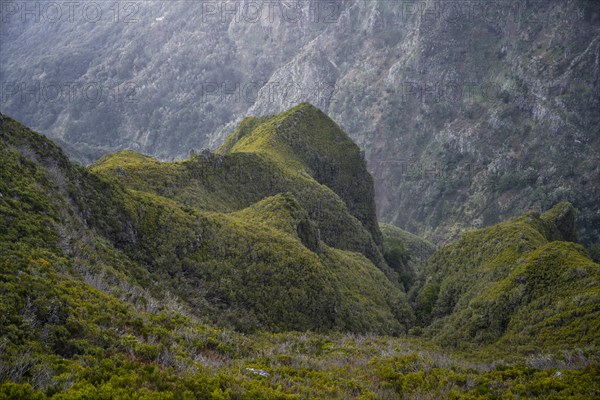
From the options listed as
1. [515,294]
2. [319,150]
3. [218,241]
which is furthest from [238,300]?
[319,150]

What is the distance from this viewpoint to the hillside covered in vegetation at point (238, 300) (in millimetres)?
→ 12375

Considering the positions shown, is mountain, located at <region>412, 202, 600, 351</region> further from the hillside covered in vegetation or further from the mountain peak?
the mountain peak

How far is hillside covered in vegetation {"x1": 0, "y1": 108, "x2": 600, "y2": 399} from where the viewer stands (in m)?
12.4

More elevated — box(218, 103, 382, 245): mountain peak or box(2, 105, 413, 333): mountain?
box(218, 103, 382, 245): mountain peak

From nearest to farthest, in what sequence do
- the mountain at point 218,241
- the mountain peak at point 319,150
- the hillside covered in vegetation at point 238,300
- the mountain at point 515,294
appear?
the hillside covered in vegetation at point 238,300
the mountain at point 218,241
the mountain at point 515,294
the mountain peak at point 319,150

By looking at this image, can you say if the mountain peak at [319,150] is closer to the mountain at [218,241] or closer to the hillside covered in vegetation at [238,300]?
the hillside covered in vegetation at [238,300]

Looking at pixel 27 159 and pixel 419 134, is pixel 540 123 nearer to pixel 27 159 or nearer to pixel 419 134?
pixel 419 134

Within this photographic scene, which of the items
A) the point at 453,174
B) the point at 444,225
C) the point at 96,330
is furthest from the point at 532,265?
the point at 453,174

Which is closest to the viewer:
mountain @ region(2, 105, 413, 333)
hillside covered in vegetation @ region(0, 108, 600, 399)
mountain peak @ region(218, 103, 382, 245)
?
hillside covered in vegetation @ region(0, 108, 600, 399)

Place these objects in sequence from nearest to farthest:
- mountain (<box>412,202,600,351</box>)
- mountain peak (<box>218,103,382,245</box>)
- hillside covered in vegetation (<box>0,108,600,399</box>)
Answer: hillside covered in vegetation (<box>0,108,600,399</box>) → mountain (<box>412,202,600,351</box>) → mountain peak (<box>218,103,382,245</box>)

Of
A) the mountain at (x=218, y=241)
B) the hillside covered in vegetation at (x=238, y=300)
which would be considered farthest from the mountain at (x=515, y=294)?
the mountain at (x=218, y=241)

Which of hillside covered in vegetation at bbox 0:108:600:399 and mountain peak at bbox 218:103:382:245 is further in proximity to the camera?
mountain peak at bbox 218:103:382:245

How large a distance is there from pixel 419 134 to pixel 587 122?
5897 cm

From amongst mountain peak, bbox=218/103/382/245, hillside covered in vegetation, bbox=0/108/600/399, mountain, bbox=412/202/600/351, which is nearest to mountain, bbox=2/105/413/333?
hillside covered in vegetation, bbox=0/108/600/399
